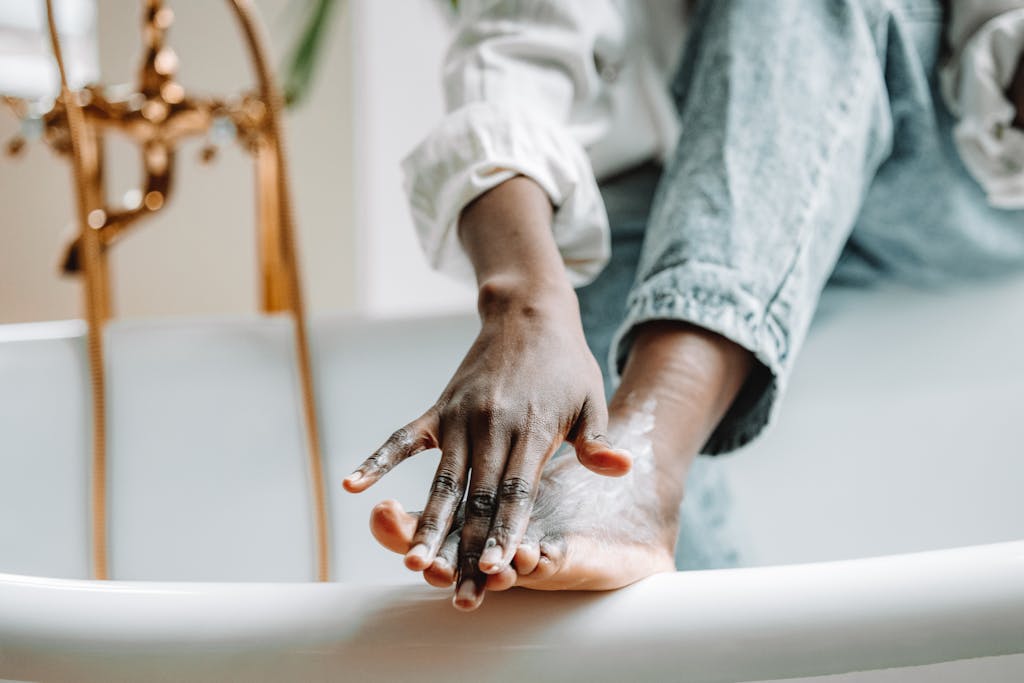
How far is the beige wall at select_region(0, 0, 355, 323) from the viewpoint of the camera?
1499 millimetres

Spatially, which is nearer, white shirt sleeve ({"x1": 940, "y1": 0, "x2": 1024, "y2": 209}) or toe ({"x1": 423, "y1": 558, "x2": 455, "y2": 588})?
toe ({"x1": 423, "y1": 558, "x2": 455, "y2": 588})

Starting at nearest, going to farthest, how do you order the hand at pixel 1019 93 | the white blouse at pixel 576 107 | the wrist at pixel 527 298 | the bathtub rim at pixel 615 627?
the bathtub rim at pixel 615 627 < the wrist at pixel 527 298 < the white blouse at pixel 576 107 < the hand at pixel 1019 93

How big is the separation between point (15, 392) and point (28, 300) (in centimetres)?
78

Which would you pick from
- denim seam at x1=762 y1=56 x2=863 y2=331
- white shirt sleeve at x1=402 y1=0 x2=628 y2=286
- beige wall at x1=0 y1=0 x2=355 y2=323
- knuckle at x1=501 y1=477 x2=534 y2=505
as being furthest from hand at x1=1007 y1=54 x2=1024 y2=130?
beige wall at x1=0 y1=0 x2=355 y2=323

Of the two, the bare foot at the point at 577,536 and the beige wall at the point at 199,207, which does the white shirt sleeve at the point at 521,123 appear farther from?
the beige wall at the point at 199,207

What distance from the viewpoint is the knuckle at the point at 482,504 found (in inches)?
12.9

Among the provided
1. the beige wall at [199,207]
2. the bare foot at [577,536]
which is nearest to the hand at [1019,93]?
the bare foot at [577,536]

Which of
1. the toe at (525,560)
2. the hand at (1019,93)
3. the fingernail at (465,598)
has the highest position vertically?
the hand at (1019,93)

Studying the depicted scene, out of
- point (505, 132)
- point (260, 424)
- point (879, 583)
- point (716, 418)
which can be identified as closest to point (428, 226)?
point (505, 132)

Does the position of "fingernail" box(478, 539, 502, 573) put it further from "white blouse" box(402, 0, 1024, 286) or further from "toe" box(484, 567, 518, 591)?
"white blouse" box(402, 0, 1024, 286)

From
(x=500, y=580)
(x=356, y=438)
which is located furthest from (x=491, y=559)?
(x=356, y=438)

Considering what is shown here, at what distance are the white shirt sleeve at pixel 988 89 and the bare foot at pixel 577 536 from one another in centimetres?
36

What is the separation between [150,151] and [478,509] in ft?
2.34

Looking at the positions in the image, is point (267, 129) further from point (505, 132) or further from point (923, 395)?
point (923, 395)
